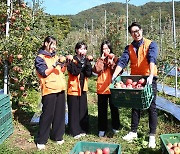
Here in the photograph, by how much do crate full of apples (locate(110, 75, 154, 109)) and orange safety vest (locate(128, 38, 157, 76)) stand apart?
0.48ft

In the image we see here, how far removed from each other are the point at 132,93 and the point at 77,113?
124 cm

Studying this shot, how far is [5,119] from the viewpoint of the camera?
173 inches

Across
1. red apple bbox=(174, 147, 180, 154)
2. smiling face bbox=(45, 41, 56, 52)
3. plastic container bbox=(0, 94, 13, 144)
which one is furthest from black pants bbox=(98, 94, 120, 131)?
plastic container bbox=(0, 94, 13, 144)

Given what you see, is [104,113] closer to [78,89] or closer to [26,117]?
[78,89]

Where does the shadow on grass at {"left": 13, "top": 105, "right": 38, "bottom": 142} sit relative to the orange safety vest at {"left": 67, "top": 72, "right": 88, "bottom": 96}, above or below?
below

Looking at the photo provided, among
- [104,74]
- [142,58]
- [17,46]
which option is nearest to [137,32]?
[142,58]

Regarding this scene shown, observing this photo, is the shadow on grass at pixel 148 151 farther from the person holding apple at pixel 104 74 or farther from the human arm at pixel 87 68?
the human arm at pixel 87 68

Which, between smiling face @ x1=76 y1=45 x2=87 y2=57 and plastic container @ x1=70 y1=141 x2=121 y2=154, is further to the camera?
smiling face @ x1=76 y1=45 x2=87 y2=57

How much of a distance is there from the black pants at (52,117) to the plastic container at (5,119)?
60 cm

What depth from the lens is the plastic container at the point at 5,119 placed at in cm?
424

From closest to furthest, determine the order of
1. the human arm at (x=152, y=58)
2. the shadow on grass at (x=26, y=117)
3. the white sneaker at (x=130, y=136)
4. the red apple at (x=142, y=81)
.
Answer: the human arm at (x=152, y=58)
the red apple at (x=142, y=81)
the white sneaker at (x=130, y=136)
the shadow on grass at (x=26, y=117)

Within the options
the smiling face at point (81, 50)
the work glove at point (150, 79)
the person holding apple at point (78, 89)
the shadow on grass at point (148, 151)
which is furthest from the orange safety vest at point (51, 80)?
the shadow on grass at point (148, 151)

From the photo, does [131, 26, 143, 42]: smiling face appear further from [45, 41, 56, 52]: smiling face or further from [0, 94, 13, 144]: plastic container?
[0, 94, 13, 144]: plastic container

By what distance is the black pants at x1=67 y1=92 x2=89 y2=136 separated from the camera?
172 inches
